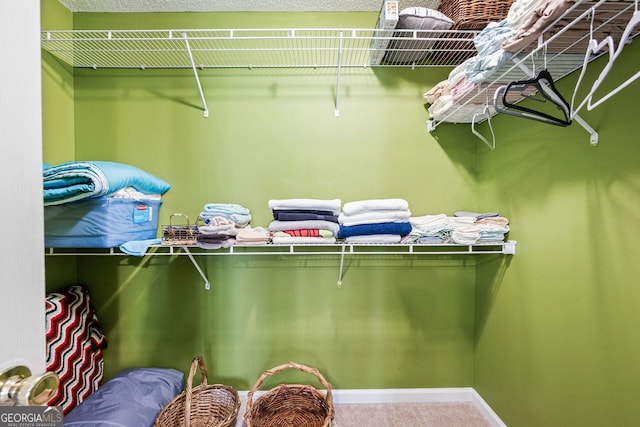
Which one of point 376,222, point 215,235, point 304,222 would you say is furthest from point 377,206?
point 215,235

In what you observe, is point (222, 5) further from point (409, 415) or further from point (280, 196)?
point (409, 415)

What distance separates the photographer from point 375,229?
1270 mm

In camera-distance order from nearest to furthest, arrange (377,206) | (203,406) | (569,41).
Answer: (569,41)
(377,206)
(203,406)

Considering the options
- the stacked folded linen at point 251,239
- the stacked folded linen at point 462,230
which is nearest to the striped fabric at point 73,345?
the stacked folded linen at point 251,239

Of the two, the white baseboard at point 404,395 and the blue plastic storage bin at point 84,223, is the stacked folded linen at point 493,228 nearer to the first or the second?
the white baseboard at point 404,395

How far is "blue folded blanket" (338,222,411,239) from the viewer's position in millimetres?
1271

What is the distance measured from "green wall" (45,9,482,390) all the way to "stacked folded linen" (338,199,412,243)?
30 centimetres

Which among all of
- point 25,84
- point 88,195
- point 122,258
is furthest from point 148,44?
point 25,84

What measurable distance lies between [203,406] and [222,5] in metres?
2.14

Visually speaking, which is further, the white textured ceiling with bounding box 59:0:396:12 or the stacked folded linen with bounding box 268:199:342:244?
the white textured ceiling with bounding box 59:0:396:12

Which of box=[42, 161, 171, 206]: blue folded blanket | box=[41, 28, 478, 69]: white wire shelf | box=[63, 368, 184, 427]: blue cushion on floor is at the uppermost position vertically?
box=[41, 28, 478, 69]: white wire shelf

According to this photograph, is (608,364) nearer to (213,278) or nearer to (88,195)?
(213,278)

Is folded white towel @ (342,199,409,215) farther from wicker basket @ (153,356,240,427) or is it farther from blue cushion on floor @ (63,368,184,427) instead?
blue cushion on floor @ (63,368,184,427)

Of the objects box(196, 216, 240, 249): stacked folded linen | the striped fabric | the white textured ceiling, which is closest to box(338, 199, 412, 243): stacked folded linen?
box(196, 216, 240, 249): stacked folded linen
